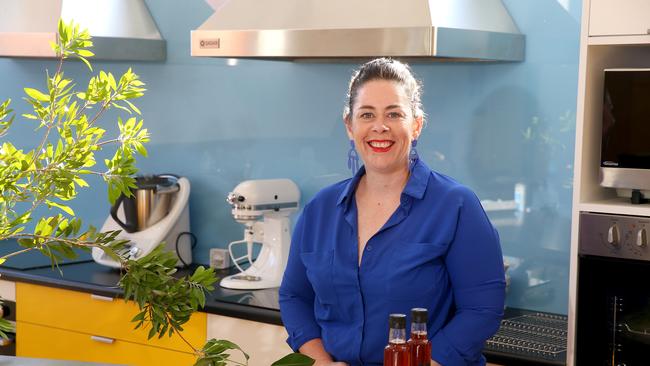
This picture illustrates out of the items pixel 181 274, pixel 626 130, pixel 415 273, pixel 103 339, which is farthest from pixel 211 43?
pixel 626 130

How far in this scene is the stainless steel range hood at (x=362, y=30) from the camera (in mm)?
2789

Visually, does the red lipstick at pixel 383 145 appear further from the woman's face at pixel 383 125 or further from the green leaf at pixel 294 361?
the green leaf at pixel 294 361

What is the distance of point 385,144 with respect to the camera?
2.36 meters

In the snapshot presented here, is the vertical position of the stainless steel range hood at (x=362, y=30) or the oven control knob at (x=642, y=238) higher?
the stainless steel range hood at (x=362, y=30)

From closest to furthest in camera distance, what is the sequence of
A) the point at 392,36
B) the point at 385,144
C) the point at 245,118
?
the point at 385,144 → the point at 392,36 → the point at 245,118

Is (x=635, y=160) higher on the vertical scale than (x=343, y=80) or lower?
lower

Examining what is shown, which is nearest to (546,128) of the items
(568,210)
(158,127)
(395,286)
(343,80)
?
(568,210)

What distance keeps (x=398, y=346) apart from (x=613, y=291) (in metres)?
1.12

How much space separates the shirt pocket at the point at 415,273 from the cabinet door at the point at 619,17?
735 millimetres

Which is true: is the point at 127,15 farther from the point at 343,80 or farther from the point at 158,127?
the point at 343,80

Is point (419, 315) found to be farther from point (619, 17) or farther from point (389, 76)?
point (619, 17)

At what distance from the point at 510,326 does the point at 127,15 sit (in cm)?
198

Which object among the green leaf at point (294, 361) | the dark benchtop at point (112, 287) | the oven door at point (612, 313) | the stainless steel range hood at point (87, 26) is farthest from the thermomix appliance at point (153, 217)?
the green leaf at point (294, 361)

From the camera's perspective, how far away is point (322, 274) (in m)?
2.41
